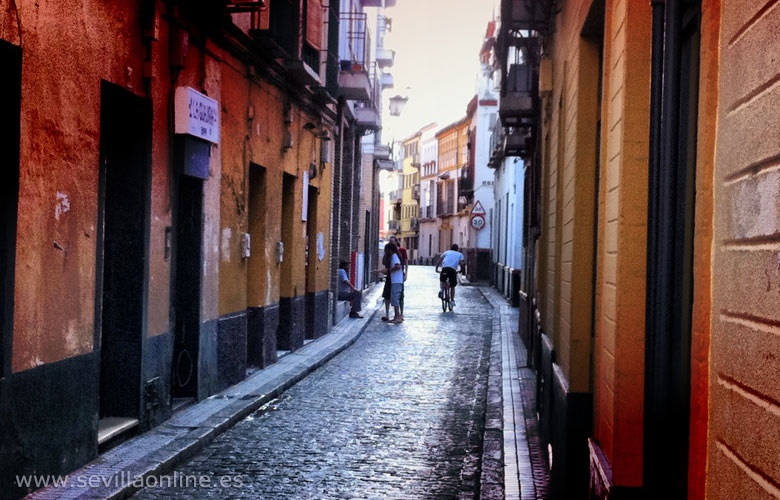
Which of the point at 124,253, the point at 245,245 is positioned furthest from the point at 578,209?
the point at 245,245

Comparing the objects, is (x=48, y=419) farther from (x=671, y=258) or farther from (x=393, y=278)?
(x=393, y=278)

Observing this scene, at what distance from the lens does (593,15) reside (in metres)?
5.07

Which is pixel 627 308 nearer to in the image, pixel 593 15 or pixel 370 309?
pixel 593 15

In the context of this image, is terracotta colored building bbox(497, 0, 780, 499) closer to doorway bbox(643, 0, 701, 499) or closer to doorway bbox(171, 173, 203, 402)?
doorway bbox(643, 0, 701, 499)

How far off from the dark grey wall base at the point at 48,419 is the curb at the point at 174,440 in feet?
0.52

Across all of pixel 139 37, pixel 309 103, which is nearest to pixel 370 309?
pixel 309 103

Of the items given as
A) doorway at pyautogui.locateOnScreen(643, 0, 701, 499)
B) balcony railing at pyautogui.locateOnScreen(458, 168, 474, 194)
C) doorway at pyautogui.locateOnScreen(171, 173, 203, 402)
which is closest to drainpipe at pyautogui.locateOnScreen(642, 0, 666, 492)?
doorway at pyautogui.locateOnScreen(643, 0, 701, 499)

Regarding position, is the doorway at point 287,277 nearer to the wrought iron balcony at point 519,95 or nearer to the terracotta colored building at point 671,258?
the wrought iron balcony at point 519,95

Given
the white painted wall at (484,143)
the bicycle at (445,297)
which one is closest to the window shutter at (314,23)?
the bicycle at (445,297)

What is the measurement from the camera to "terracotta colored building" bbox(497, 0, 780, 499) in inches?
63.9

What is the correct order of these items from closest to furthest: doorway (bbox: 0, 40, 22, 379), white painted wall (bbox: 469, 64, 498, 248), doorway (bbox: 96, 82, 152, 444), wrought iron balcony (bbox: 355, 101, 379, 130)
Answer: doorway (bbox: 0, 40, 22, 379) < doorway (bbox: 96, 82, 152, 444) < wrought iron balcony (bbox: 355, 101, 379, 130) < white painted wall (bbox: 469, 64, 498, 248)

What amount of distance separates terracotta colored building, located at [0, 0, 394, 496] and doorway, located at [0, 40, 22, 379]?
0.01 m

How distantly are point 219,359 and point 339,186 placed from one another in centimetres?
930

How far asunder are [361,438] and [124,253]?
2.74 m
